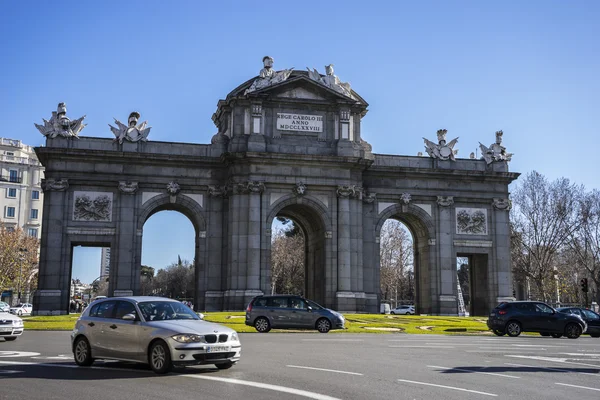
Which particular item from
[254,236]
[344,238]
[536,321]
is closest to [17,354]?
[536,321]

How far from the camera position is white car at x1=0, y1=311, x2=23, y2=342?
79.1ft

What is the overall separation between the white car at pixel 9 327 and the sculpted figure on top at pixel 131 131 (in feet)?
82.0

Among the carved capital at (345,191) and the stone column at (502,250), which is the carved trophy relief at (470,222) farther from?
the carved capital at (345,191)

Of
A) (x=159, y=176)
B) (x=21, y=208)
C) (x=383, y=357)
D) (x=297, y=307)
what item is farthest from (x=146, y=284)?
(x=383, y=357)

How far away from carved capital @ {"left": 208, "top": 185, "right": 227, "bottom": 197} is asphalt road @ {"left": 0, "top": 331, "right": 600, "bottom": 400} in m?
27.7

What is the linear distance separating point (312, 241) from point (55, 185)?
1964cm

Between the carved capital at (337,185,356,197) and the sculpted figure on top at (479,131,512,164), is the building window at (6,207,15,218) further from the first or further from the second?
the sculpted figure on top at (479,131,512,164)

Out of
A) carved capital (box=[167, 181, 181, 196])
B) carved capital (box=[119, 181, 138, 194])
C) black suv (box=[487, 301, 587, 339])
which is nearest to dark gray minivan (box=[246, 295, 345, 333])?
black suv (box=[487, 301, 587, 339])

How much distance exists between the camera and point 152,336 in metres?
15.0

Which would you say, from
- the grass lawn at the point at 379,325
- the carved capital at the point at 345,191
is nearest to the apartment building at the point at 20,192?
the carved capital at the point at 345,191

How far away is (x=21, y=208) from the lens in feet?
351

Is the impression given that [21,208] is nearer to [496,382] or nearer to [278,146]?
[278,146]

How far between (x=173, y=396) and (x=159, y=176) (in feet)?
124

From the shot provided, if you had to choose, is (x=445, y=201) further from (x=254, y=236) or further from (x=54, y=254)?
(x=54, y=254)
